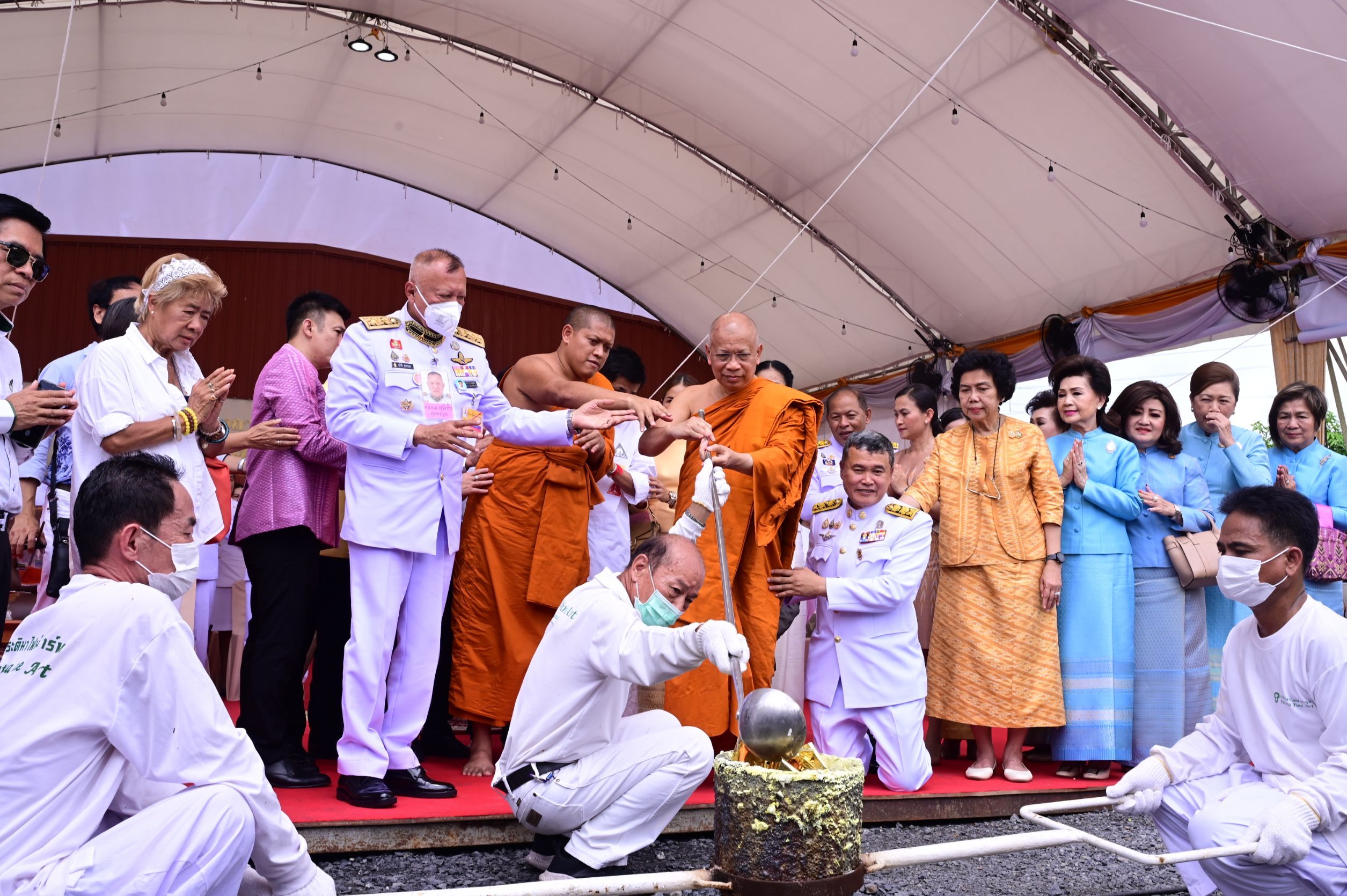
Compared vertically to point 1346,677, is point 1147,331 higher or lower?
higher

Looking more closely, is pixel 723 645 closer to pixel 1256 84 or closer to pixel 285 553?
pixel 285 553

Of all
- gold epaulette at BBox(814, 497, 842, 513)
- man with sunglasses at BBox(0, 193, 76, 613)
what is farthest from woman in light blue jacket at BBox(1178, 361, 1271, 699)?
man with sunglasses at BBox(0, 193, 76, 613)

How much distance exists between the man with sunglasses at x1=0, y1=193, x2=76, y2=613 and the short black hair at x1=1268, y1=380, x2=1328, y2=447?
480 centimetres

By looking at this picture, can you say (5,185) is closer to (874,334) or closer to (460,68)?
(460,68)

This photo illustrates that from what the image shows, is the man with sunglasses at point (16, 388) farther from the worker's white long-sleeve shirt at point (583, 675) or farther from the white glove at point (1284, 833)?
the white glove at point (1284, 833)

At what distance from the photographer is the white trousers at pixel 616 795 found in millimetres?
2863

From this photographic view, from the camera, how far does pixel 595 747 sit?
296cm

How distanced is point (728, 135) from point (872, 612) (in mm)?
7147

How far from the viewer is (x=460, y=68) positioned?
10562 mm

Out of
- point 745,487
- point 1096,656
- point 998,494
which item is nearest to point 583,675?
point 745,487

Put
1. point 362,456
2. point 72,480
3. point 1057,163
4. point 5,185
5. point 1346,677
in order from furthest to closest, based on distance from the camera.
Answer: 1. point 5,185
2. point 1057,163
3. point 362,456
4. point 72,480
5. point 1346,677

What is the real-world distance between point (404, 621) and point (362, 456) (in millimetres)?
557

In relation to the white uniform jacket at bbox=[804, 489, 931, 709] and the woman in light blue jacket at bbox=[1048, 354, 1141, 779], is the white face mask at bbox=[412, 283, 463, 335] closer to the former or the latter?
the white uniform jacket at bbox=[804, 489, 931, 709]

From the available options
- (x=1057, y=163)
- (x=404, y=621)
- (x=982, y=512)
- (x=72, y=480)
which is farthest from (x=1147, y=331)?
(x=72, y=480)
